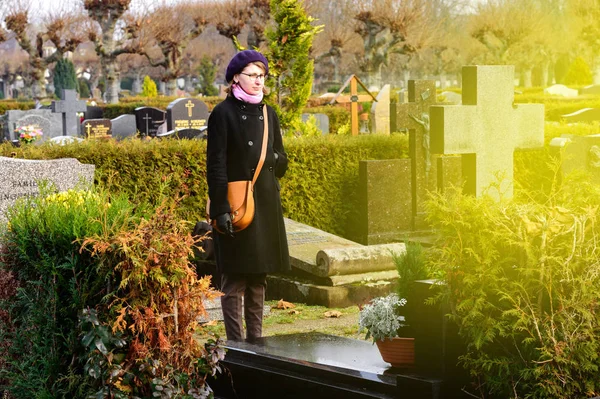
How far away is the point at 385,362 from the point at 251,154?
1742 millimetres

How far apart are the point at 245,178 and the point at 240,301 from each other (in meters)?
0.76

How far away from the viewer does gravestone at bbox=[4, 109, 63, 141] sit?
23.5 meters

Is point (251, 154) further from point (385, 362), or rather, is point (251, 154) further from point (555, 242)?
point (555, 242)

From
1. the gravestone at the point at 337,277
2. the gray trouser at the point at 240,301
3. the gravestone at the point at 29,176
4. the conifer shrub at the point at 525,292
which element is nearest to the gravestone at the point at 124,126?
the gravestone at the point at 29,176

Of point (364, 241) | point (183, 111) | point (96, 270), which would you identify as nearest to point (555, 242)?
point (96, 270)

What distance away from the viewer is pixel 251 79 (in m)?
5.78

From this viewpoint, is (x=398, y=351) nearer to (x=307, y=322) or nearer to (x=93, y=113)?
(x=307, y=322)

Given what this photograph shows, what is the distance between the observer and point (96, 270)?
400cm

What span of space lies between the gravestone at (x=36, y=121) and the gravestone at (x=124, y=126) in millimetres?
1521

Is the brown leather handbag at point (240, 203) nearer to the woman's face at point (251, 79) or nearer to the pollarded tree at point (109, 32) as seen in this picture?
the woman's face at point (251, 79)

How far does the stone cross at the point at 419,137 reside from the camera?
12109 millimetres

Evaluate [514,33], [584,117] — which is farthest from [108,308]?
[514,33]

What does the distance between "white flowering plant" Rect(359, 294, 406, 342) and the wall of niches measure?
4.48 m

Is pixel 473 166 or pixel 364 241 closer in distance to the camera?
pixel 473 166
